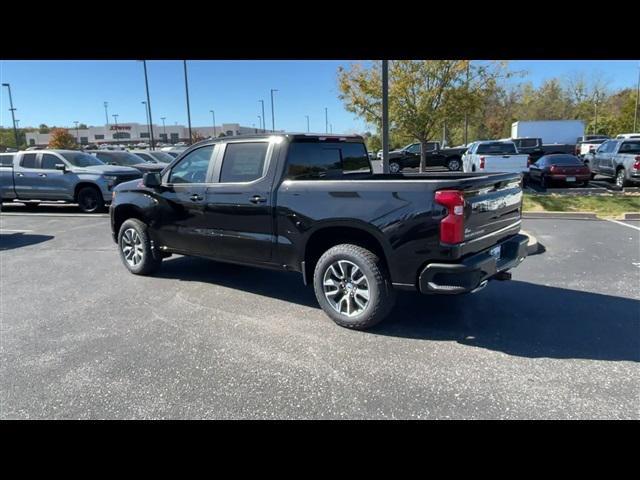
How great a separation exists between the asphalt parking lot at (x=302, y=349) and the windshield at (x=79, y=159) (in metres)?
7.83

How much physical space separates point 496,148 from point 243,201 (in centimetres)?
1385

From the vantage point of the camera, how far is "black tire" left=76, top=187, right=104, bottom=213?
41.8 ft

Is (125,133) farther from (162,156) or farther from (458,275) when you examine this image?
(458,275)

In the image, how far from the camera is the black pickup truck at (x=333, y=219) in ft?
12.3

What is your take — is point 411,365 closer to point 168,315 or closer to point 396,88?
point 168,315

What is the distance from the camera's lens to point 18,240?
9.15 meters

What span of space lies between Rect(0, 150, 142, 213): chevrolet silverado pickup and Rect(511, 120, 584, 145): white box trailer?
92.5 ft

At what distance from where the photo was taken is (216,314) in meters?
4.74

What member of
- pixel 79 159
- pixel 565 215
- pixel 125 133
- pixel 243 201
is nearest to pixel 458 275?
pixel 243 201

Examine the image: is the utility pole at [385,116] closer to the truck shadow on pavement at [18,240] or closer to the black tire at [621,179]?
the truck shadow on pavement at [18,240]

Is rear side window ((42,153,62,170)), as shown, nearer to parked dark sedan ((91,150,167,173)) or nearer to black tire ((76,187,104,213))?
black tire ((76,187,104,213))
